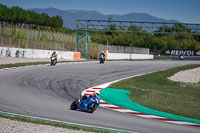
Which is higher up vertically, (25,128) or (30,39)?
(30,39)

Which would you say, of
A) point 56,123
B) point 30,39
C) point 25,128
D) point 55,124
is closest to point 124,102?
point 56,123

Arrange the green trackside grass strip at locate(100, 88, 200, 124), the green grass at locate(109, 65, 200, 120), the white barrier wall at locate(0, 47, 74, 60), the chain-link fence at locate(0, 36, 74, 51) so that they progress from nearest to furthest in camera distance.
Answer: the green trackside grass strip at locate(100, 88, 200, 124)
the green grass at locate(109, 65, 200, 120)
the white barrier wall at locate(0, 47, 74, 60)
the chain-link fence at locate(0, 36, 74, 51)

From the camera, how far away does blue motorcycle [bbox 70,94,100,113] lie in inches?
460

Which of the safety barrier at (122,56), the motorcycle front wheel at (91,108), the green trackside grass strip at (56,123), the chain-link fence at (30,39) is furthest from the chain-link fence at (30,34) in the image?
the green trackside grass strip at (56,123)

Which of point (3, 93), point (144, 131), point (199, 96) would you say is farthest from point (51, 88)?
point (144, 131)

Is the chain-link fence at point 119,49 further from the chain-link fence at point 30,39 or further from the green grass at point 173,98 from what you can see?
the green grass at point 173,98

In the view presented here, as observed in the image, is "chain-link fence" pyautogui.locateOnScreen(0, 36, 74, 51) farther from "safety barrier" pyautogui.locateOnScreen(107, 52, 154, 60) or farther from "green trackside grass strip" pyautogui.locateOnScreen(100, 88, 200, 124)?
"green trackside grass strip" pyautogui.locateOnScreen(100, 88, 200, 124)

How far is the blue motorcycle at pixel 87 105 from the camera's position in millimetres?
11680

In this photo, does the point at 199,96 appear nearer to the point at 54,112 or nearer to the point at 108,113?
the point at 108,113

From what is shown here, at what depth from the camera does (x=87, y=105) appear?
462 inches

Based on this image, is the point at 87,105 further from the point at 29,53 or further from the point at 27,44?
the point at 27,44

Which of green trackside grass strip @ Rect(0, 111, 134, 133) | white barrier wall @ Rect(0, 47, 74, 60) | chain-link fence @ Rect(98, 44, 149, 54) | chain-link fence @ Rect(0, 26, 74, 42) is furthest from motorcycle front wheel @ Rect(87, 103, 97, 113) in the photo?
chain-link fence @ Rect(0, 26, 74, 42)

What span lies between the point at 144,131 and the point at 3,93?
7.42 meters

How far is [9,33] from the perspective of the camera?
5469cm
